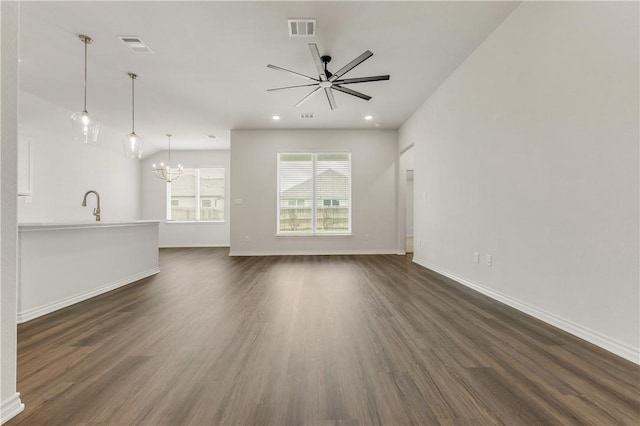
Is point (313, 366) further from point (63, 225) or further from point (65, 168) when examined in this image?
point (65, 168)

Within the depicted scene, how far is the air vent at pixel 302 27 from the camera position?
115 inches

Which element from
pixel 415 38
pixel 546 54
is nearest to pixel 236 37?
pixel 415 38

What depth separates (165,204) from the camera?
8812mm

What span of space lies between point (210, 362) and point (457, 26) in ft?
12.9

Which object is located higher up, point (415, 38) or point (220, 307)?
point (415, 38)

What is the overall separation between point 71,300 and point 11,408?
83.9 inches

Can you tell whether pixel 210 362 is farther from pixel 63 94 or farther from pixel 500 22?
pixel 63 94

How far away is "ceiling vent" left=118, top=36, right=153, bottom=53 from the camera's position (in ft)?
10.7

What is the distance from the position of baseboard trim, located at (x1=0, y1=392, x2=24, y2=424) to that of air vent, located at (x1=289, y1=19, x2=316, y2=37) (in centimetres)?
346

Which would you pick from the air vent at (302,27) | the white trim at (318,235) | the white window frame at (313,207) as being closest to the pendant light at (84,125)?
the air vent at (302,27)

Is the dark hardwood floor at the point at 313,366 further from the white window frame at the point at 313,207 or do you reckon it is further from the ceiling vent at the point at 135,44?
the white window frame at the point at 313,207

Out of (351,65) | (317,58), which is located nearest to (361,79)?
(351,65)

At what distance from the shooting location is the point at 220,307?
115 inches

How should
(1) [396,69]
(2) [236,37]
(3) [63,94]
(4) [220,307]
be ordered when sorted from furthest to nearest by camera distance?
(3) [63,94]
(1) [396,69]
(2) [236,37]
(4) [220,307]
